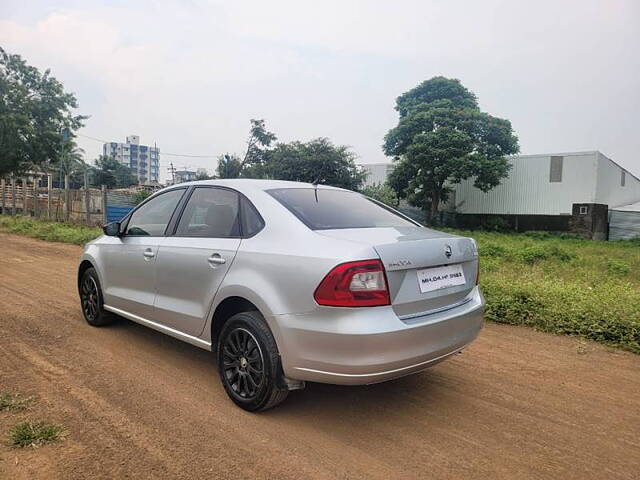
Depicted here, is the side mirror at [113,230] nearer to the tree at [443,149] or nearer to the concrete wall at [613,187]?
the tree at [443,149]

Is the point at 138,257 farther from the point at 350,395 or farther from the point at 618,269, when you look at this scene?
the point at 618,269

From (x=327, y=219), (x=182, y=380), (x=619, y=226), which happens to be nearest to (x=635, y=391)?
(x=327, y=219)

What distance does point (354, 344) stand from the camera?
8.12 ft

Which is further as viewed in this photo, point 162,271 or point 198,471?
point 162,271

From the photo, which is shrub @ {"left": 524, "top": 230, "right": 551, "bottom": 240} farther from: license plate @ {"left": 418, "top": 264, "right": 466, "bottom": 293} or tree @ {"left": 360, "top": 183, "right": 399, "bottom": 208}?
license plate @ {"left": 418, "top": 264, "right": 466, "bottom": 293}

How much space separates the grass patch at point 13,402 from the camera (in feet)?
9.56

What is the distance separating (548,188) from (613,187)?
6.14 m

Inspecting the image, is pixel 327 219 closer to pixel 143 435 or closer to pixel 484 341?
pixel 143 435

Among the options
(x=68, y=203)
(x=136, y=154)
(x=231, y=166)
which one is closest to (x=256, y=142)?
(x=231, y=166)

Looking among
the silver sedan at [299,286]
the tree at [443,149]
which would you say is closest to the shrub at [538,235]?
the tree at [443,149]

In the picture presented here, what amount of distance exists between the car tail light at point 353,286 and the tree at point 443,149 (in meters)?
26.5

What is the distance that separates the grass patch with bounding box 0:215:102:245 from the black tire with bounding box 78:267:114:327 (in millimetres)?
9636

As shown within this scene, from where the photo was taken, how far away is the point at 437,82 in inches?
1324

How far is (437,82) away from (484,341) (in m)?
32.4
